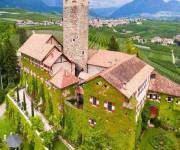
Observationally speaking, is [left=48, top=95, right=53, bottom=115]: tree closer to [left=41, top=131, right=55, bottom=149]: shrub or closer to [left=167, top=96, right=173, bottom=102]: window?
[left=41, top=131, right=55, bottom=149]: shrub

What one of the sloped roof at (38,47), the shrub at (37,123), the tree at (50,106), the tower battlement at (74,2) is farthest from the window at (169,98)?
the tower battlement at (74,2)

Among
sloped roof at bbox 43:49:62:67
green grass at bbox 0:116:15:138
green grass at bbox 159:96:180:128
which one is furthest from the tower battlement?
green grass at bbox 0:116:15:138

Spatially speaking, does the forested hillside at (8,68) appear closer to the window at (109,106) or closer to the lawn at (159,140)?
the window at (109,106)

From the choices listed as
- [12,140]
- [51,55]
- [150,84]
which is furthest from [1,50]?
[150,84]

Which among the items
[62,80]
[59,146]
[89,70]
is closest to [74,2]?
[89,70]

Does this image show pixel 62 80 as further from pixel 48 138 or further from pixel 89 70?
pixel 89 70

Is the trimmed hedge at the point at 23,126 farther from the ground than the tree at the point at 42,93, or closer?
closer

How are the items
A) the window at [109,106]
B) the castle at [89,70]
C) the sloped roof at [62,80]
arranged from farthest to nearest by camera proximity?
the sloped roof at [62,80] → the castle at [89,70] → the window at [109,106]
